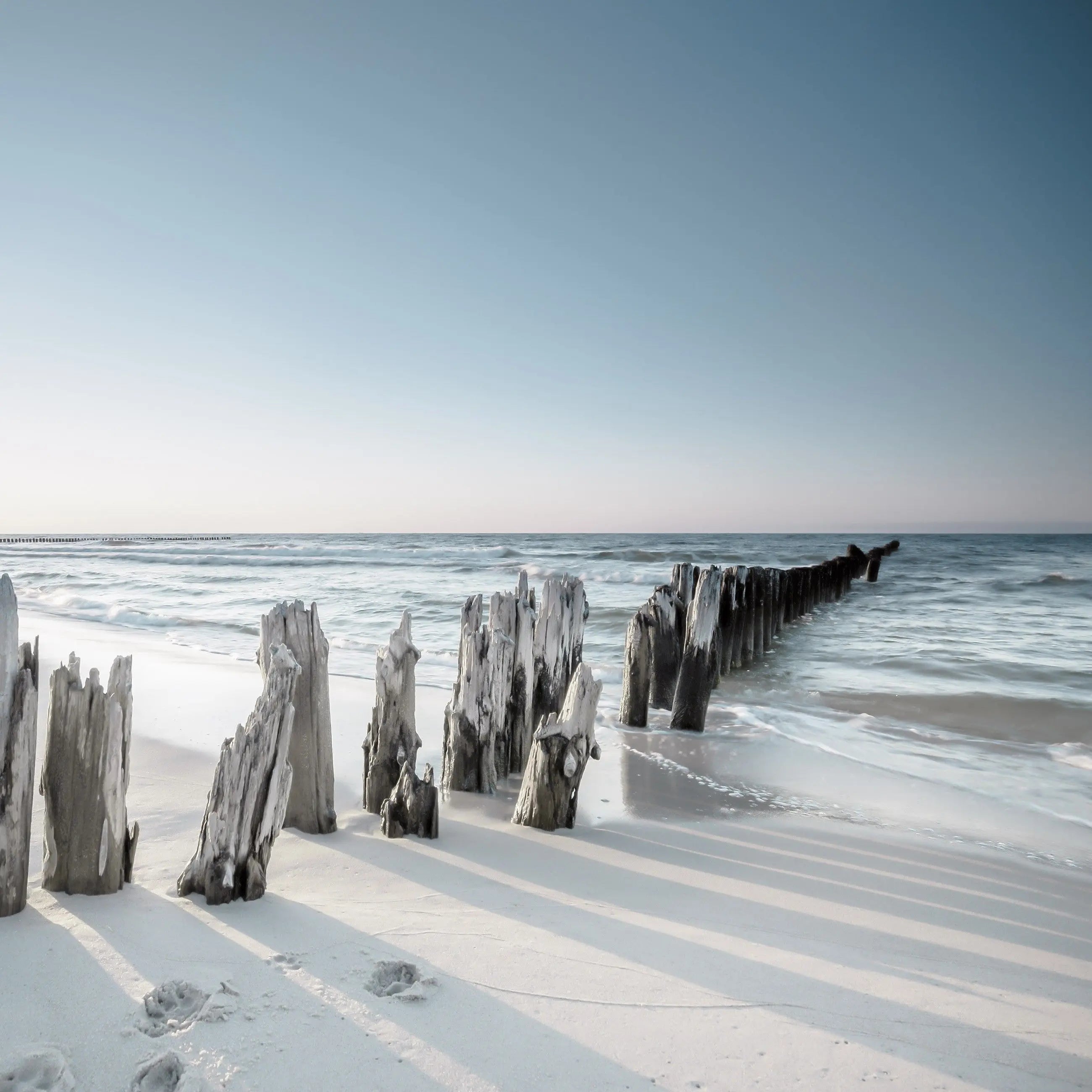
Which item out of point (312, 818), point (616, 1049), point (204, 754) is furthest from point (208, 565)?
point (616, 1049)

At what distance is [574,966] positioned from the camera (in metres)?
2.23

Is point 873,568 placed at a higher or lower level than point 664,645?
lower

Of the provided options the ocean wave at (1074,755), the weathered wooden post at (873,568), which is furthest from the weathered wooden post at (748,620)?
the weathered wooden post at (873,568)

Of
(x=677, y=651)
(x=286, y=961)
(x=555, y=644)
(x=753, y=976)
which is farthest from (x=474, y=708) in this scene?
(x=677, y=651)

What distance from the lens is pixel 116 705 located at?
2.45 m

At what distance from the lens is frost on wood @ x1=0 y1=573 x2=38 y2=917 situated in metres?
2.21

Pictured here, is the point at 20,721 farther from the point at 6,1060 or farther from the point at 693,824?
the point at 693,824

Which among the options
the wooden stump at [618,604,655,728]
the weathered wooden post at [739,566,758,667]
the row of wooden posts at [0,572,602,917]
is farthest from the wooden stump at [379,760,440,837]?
the weathered wooden post at [739,566,758,667]

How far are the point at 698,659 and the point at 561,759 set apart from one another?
298 centimetres

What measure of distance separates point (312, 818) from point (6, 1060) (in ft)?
5.58

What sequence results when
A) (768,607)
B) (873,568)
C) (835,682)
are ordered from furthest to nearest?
(873,568) → (768,607) → (835,682)

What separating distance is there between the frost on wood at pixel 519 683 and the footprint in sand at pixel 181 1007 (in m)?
2.62

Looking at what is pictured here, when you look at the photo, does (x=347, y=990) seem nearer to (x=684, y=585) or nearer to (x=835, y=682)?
(x=684, y=585)

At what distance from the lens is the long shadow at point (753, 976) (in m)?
1.89
